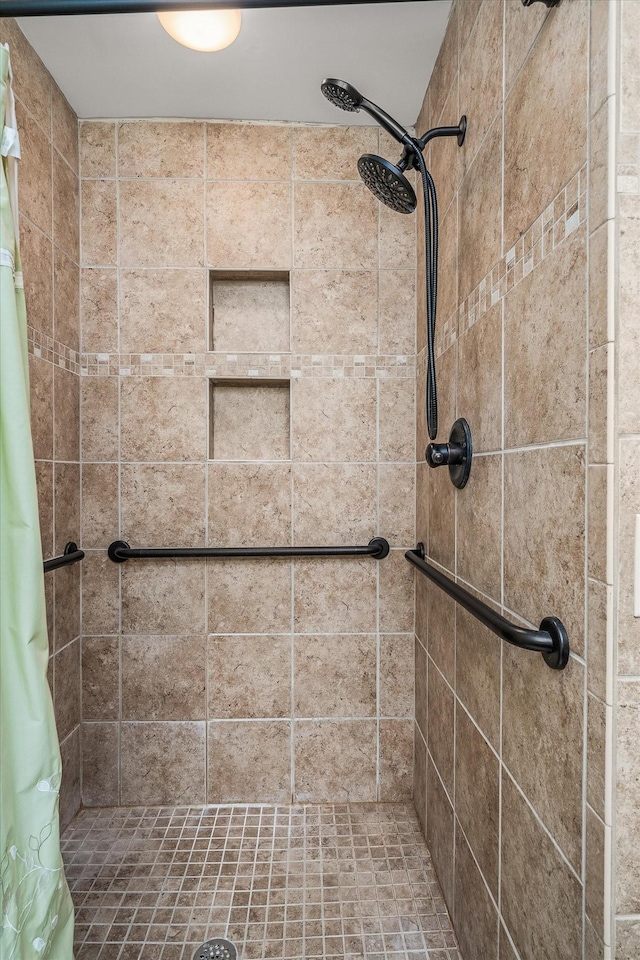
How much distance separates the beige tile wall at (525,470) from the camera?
2.07ft

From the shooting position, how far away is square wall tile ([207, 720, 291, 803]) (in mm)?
1579

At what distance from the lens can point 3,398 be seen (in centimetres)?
83

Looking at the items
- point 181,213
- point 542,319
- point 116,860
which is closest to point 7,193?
point 181,213

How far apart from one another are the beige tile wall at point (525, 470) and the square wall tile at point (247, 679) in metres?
0.54

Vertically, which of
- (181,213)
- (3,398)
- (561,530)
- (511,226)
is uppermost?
(181,213)

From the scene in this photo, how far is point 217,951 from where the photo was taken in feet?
3.59

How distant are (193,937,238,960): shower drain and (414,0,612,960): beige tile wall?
1.68ft

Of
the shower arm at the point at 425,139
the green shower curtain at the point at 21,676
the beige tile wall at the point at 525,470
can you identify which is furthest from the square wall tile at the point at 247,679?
the shower arm at the point at 425,139

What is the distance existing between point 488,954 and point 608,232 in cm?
126

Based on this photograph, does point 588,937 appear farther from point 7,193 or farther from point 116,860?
point 7,193

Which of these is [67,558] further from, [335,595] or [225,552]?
[335,595]

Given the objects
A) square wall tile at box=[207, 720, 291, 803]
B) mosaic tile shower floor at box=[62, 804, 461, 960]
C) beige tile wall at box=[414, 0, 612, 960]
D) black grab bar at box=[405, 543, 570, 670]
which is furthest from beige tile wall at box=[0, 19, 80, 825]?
black grab bar at box=[405, 543, 570, 670]

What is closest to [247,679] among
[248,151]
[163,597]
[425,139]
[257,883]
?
[163,597]

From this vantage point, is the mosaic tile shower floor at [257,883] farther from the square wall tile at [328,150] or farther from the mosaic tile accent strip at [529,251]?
the square wall tile at [328,150]
